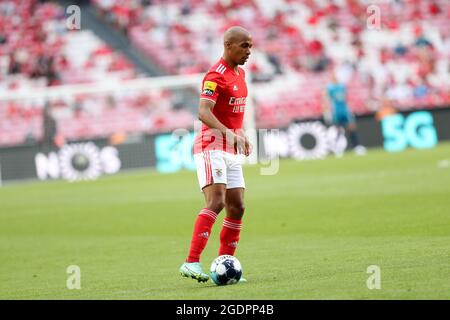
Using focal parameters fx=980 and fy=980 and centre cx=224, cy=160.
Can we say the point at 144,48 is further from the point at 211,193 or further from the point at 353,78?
the point at 211,193

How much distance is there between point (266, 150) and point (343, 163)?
437 centimetres

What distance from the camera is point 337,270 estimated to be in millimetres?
8062

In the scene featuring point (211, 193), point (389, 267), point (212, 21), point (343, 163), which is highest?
point (212, 21)

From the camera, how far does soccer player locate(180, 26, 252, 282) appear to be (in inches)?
308

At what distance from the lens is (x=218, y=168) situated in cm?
793

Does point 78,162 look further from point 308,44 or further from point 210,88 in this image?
point 210,88

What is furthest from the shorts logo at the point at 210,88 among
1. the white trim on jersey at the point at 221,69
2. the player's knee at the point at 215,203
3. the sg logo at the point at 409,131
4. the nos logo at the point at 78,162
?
the nos logo at the point at 78,162

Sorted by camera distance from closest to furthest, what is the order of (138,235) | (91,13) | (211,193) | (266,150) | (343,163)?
(211,193)
(138,235)
(343,163)
(266,150)
(91,13)

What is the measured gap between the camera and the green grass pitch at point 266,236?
24.8 feet

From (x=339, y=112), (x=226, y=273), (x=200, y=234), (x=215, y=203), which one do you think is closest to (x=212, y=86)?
(x=215, y=203)

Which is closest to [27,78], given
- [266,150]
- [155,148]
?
[155,148]

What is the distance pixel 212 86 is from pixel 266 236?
404 centimetres

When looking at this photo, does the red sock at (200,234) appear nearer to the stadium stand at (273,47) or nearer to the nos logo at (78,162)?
the nos logo at (78,162)

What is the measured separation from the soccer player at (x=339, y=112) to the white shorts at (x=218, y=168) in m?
17.3
